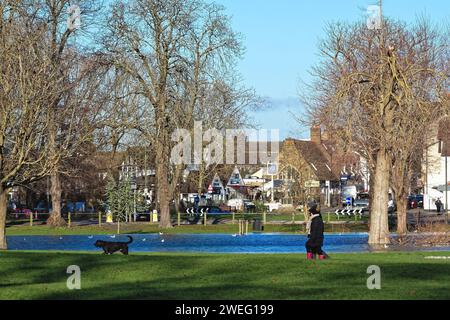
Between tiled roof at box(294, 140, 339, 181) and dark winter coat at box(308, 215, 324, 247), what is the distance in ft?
280

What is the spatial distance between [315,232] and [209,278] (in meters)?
5.60

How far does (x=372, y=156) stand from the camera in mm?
48750

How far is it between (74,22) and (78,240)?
14522mm

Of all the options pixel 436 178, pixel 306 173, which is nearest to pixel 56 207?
pixel 306 173

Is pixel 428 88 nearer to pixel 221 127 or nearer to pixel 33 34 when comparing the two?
pixel 33 34

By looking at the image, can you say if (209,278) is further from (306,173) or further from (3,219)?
(306,173)

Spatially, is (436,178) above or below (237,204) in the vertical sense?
above

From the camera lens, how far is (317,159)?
386ft

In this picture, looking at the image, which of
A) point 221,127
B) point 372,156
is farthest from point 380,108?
point 221,127

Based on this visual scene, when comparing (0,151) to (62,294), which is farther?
(0,151)

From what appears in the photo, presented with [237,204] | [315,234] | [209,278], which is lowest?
[209,278]

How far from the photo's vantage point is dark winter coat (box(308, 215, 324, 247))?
86.7ft

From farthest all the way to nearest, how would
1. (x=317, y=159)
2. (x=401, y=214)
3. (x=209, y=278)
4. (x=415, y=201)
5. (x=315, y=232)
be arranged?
(x=317, y=159) < (x=415, y=201) < (x=401, y=214) < (x=315, y=232) < (x=209, y=278)

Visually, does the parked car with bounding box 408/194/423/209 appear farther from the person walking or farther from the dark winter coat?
the dark winter coat
